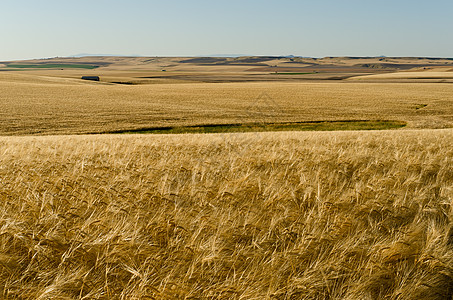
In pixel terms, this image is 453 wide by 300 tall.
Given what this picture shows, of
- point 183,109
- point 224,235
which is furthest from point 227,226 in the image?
point 183,109

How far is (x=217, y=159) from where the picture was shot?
16.3 ft

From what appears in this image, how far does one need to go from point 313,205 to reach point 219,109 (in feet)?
119

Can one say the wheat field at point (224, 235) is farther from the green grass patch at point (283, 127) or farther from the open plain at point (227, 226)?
the green grass patch at point (283, 127)

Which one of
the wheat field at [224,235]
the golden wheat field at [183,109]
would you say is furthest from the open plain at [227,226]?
the golden wheat field at [183,109]

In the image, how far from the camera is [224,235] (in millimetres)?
2525

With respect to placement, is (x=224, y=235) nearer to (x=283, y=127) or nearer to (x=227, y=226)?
(x=227, y=226)

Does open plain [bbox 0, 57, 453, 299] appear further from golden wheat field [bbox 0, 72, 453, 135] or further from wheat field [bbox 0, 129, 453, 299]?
golden wheat field [bbox 0, 72, 453, 135]

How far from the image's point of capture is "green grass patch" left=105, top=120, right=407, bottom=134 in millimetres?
28219

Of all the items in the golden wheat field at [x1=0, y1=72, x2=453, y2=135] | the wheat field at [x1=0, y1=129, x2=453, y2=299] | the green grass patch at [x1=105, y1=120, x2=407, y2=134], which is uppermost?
the wheat field at [x1=0, y1=129, x2=453, y2=299]

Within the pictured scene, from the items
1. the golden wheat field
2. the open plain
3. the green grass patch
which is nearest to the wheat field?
the open plain

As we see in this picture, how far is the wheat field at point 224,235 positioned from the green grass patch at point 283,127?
23880 mm

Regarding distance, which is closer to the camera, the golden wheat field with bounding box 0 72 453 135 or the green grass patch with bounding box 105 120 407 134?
the green grass patch with bounding box 105 120 407 134

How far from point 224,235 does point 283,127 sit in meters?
28.2

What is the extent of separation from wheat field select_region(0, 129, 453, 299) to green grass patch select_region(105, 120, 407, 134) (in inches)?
940
